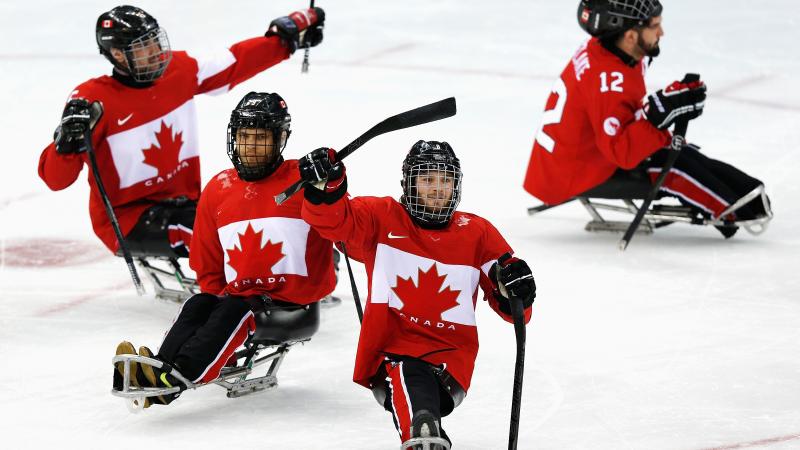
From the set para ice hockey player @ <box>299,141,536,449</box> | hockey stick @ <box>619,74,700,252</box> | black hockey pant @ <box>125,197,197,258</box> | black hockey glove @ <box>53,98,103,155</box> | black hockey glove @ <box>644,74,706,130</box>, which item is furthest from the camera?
hockey stick @ <box>619,74,700,252</box>

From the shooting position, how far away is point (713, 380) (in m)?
3.94

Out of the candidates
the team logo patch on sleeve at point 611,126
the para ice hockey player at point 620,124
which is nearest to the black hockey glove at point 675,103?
the para ice hockey player at point 620,124

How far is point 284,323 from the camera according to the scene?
379cm

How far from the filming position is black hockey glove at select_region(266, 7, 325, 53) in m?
5.20

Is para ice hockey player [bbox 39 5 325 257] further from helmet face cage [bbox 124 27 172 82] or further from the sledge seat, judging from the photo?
the sledge seat

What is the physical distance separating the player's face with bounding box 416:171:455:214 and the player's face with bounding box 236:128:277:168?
68cm

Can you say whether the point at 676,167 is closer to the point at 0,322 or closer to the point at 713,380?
the point at 713,380

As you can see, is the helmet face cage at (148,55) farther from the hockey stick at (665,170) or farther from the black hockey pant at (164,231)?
the hockey stick at (665,170)

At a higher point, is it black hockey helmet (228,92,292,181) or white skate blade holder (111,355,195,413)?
black hockey helmet (228,92,292,181)

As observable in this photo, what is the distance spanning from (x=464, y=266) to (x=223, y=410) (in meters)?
0.82

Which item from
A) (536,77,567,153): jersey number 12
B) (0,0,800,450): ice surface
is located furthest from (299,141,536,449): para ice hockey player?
(536,77,567,153): jersey number 12

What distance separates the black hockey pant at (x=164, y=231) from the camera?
4711 mm

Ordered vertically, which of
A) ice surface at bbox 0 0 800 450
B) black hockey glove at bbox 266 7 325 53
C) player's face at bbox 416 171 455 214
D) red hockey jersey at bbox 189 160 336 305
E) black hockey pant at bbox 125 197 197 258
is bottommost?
ice surface at bbox 0 0 800 450

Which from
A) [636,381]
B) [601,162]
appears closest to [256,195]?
[636,381]
